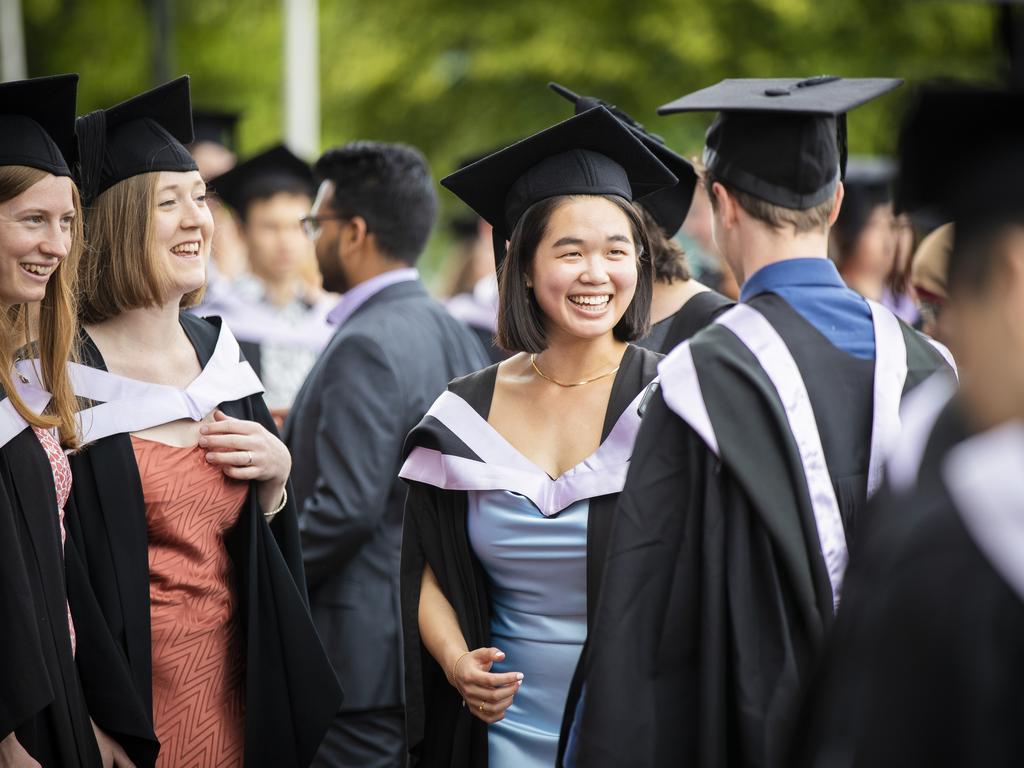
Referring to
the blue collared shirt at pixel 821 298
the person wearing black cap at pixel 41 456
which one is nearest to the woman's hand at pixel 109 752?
the person wearing black cap at pixel 41 456

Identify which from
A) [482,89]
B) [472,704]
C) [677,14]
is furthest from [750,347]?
[482,89]

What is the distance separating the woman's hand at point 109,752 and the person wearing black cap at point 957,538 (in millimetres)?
2135

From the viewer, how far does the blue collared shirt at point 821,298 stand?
115 inches

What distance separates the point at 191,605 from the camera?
3.56 m

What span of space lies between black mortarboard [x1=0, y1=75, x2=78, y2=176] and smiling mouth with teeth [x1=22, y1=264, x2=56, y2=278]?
0.25m

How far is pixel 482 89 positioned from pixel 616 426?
12984mm

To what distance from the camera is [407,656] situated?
3504 mm

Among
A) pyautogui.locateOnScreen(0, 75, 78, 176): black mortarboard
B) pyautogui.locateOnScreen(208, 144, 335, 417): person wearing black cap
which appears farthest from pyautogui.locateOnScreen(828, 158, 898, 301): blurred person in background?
pyautogui.locateOnScreen(0, 75, 78, 176): black mortarboard

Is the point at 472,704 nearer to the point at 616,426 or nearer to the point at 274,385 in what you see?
the point at 616,426

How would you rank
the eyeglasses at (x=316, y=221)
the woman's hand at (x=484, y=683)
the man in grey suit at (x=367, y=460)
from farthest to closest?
the eyeglasses at (x=316, y=221), the man in grey suit at (x=367, y=460), the woman's hand at (x=484, y=683)

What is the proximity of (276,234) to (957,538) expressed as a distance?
21.1 ft

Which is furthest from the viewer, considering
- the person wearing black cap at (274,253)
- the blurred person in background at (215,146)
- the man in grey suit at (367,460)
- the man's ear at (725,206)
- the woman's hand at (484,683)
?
the blurred person in background at (215,146)

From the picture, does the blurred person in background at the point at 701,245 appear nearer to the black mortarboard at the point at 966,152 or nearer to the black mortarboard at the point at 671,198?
the black mortarboard at the point at 671,198

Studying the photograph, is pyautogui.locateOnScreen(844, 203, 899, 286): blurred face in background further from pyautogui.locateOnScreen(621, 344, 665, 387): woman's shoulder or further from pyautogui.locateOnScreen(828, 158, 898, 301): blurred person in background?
pyautogui.locateOnScreen(621, 344, 665, 387): woman's shoulder
